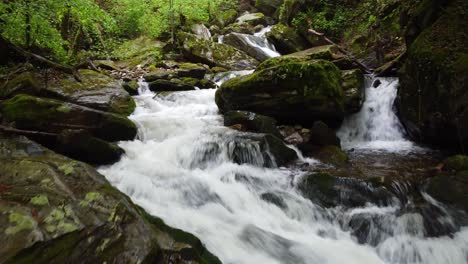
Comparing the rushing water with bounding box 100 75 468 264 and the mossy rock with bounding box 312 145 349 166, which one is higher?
the mossy rock with bounding box 312 145 349 166

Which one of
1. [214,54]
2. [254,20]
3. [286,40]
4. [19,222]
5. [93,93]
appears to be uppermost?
[254,20]

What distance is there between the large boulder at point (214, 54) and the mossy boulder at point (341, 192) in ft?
35.5

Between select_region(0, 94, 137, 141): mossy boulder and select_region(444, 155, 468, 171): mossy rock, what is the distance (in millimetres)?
6497

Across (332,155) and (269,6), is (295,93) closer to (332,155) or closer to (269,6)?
(332,155)

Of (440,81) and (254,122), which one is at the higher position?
(440,81)

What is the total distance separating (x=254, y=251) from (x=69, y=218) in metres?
2.13

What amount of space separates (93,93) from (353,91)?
6682 mm

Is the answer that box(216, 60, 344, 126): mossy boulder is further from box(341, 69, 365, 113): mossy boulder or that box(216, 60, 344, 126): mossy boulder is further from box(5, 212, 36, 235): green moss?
box(5, 212, 36, 235): green moss

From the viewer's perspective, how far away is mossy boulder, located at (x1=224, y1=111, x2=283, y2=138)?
7.27m

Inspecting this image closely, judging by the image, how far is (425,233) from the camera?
407cm

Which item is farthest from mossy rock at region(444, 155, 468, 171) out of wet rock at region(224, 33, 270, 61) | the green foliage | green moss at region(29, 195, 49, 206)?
wet rock at region(224, 33, 270, 61)

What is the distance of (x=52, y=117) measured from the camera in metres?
5.72

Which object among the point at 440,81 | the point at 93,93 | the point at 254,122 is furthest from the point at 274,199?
the point at 93,93

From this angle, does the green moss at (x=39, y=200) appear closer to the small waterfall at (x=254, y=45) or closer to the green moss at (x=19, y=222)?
the green moss at (x=19, y=222)
